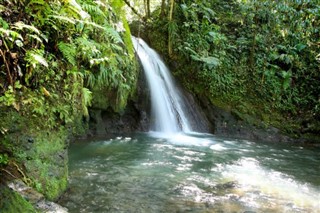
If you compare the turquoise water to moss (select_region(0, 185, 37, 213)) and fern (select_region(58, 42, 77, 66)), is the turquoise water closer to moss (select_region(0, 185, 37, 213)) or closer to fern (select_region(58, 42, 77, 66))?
moss (select_region(0, 185, 37, 213))

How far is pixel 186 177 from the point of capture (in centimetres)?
509

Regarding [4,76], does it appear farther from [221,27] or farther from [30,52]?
[221,27]

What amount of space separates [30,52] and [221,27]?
974 cm

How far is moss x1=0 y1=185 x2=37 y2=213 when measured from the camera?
2632 millimetres

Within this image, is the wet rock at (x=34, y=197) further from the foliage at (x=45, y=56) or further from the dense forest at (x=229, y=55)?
the dense forest at (x=229, y=55)

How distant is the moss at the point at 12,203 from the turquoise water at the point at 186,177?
2.62 feet

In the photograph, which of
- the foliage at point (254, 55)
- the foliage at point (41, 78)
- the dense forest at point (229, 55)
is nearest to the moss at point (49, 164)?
the foliage at point (41, 78)

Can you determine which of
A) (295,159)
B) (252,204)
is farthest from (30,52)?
(295,159)

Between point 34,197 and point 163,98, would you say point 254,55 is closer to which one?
point 163,98

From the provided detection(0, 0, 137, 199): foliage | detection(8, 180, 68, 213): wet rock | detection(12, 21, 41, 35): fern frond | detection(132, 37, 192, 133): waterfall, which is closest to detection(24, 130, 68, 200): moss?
detection(0, 0, 137, 199): foliage

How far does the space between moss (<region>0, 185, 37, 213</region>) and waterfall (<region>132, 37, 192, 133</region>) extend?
638 cm

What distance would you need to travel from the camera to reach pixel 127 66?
7.31 m

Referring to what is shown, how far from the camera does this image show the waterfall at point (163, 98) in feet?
30.3

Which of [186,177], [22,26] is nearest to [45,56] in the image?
[22,26]
